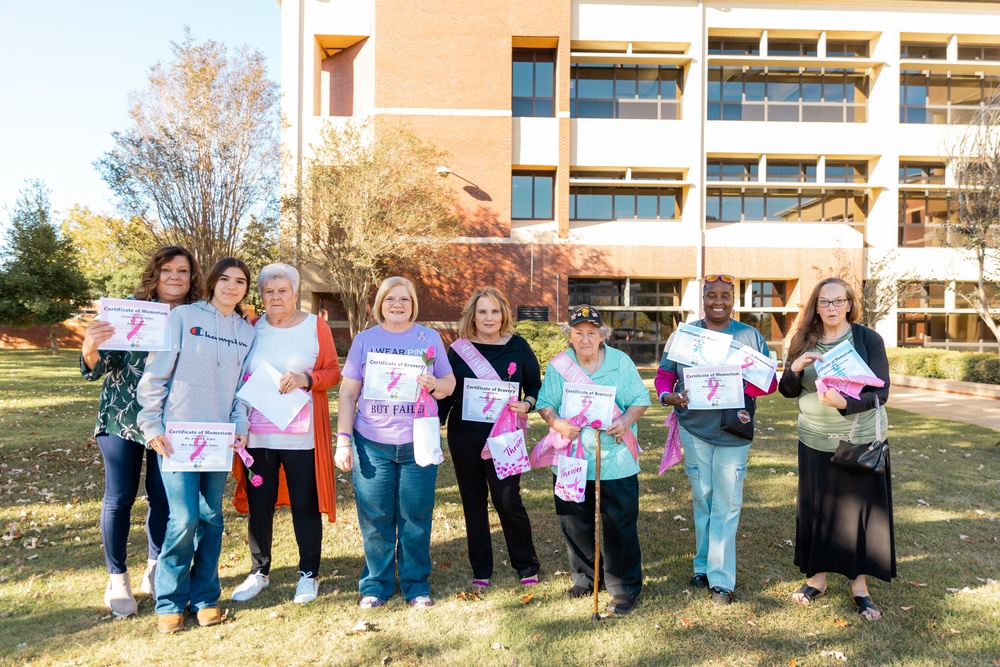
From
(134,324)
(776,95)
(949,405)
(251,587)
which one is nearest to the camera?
(134,324)

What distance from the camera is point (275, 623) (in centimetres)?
377

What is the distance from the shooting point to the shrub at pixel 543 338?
18.5 meters

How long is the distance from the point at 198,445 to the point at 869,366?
3.99 m

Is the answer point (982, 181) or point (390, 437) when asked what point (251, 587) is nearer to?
point (390, 437)

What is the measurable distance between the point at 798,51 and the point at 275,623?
27.2m

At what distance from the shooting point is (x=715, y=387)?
12.9ft

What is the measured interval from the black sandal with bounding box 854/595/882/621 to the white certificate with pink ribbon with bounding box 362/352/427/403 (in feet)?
10.1

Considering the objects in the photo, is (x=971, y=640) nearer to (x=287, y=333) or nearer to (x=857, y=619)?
(x=857, y=619)

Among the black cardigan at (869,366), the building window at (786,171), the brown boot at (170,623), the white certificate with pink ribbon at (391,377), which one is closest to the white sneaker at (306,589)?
the brown boot at (170,623)

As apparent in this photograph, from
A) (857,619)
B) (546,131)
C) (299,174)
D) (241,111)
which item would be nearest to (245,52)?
(241,111)

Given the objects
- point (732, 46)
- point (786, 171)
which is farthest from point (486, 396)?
point (732, 46)

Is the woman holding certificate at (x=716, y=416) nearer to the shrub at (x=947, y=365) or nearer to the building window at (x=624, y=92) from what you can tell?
the shrub at (x=947, y=365)

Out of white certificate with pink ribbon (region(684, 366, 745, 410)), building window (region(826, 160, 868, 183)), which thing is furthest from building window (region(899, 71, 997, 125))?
white certificate with pink ribbon (region(684, 366, 745, 410))

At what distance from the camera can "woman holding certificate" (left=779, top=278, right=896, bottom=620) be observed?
12.2 ft
